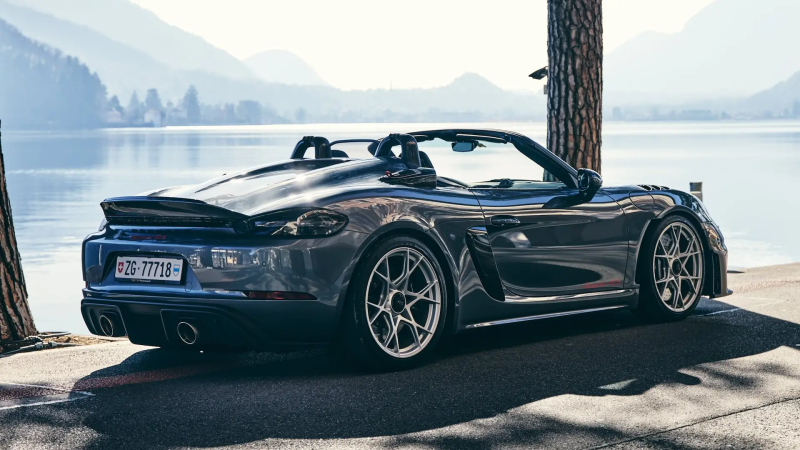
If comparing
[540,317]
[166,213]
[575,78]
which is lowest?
[540,317]

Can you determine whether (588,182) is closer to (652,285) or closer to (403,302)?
(652,285)

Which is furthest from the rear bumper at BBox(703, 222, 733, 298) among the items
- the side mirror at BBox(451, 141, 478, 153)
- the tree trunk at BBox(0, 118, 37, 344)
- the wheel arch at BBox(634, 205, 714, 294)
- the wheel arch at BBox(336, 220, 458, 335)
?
the tree trunk at BBox(0, 118, 37, 344)

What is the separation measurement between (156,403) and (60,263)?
45.7m

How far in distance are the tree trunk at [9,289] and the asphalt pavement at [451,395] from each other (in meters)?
1.06

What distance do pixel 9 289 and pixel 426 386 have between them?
155 inches

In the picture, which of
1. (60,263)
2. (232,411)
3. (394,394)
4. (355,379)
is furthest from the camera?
(60,263)

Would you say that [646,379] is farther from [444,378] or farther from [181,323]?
[181,323]

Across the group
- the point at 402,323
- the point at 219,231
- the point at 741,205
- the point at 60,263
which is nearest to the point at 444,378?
the point at 402,323

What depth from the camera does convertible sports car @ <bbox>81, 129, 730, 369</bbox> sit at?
4895 mm

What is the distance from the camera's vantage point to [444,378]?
5.20 meters

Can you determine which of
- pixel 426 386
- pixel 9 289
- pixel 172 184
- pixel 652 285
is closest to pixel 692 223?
pixel 652 285

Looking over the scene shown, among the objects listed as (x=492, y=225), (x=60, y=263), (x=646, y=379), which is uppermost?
(x=492, y=225)

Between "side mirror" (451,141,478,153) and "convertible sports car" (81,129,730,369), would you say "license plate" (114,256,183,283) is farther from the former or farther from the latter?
"side mirror" (451,141,478,153)

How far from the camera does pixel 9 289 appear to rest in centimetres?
750
